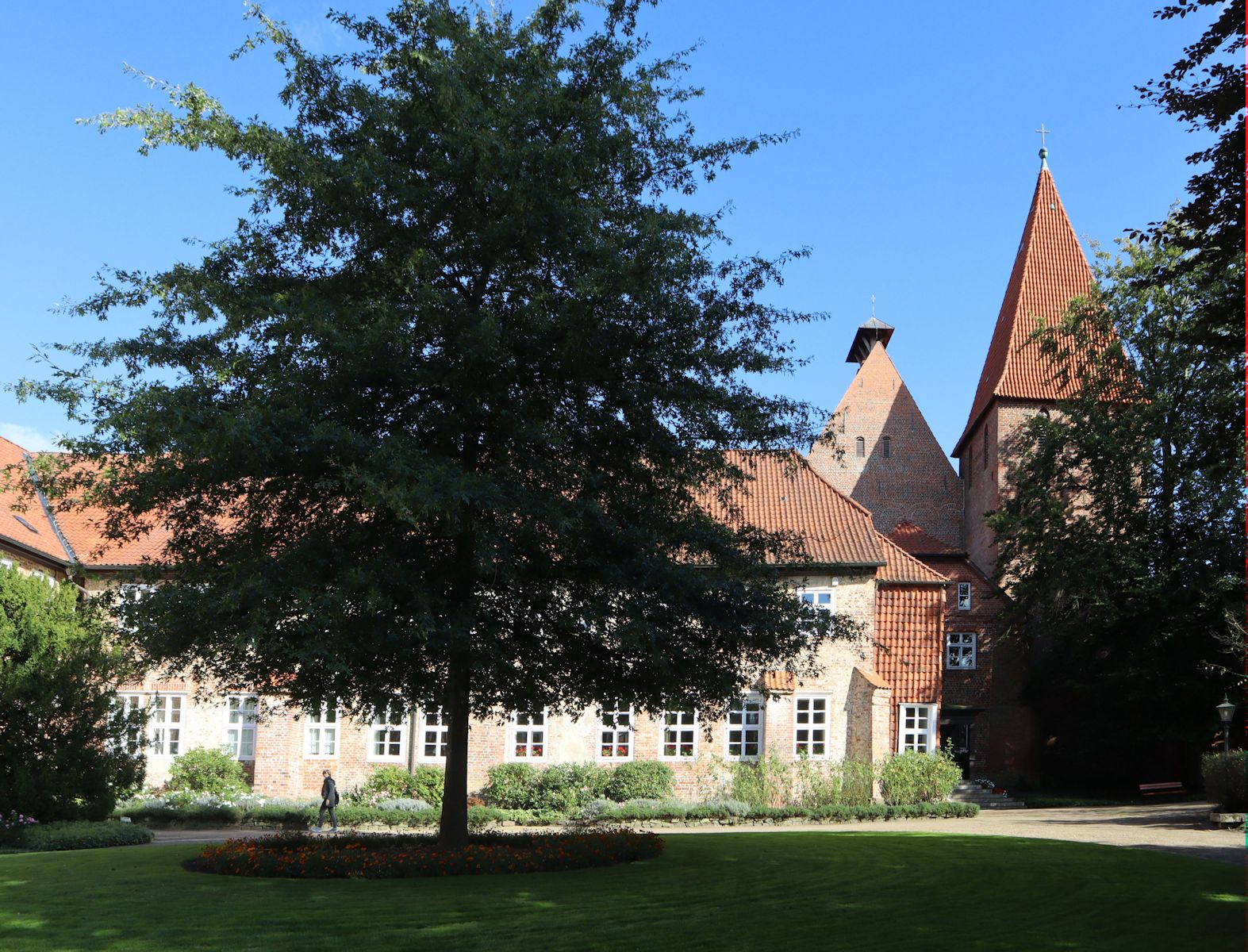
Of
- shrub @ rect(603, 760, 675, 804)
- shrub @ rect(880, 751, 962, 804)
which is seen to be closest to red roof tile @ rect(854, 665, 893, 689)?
shrub @ rect(880, 751, 962, 804)

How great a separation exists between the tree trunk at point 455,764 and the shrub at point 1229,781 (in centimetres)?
1610

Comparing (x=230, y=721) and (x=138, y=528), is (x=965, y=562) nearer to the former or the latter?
(x=230, y=721)

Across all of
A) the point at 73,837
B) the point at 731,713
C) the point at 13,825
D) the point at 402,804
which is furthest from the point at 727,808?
the point at 13,825

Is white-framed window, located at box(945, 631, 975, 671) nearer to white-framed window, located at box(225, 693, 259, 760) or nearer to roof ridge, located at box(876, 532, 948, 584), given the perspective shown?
roof ridge, located at box(876, 532, 948, 584)

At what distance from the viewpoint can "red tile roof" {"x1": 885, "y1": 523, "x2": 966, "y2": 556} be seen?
141 feet

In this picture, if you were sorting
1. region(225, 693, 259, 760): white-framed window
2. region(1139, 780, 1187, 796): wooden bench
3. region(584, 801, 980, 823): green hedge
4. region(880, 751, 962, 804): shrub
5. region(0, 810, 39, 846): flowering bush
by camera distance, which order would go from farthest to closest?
region(1139, 780, 1187, 796): wooden bench → region(225, 693, 259, 760): white-framed window → region(880, 751, 962, 804): shrub → region(584, 801, 980, 823): green hedge → region(0, 810, 39, 846): flowering bush

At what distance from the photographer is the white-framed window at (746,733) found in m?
31.2

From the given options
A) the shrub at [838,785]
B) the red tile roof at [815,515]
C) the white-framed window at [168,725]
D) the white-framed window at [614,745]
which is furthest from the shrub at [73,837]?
the red tile roof at [815,515]

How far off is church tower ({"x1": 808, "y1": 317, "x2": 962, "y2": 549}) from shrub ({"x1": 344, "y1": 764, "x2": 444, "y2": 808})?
23292mm

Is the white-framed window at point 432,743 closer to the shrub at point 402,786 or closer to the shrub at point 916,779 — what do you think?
the shrub at point 402,786

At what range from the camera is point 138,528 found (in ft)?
51.9

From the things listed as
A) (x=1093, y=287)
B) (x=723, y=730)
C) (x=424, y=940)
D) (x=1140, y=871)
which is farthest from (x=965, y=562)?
(x=424, y=940)

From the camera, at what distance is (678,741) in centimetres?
3134

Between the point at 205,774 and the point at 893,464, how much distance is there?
29119mm
